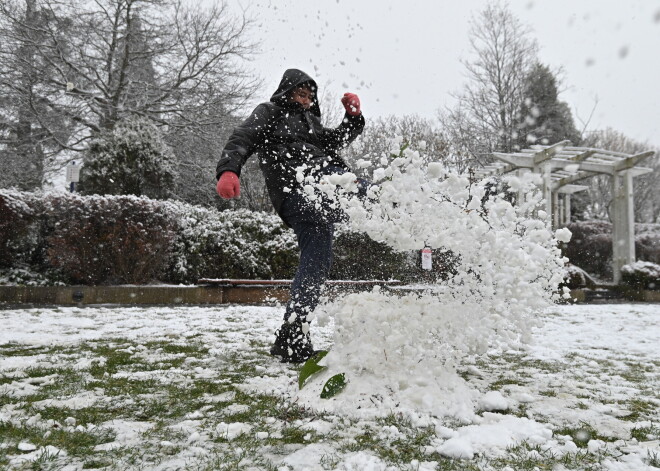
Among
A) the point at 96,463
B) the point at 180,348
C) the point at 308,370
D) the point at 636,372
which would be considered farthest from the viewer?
the point at 180,348

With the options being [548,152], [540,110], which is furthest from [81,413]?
[540,110]

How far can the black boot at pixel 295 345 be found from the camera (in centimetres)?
250

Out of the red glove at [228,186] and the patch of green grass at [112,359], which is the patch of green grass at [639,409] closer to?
the red glove at [228,186]

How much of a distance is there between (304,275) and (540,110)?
18052 mm

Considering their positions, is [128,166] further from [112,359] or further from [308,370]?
[308,370]

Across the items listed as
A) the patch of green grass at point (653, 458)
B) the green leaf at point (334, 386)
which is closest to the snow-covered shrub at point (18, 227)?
the green leaf at point (334, 386)

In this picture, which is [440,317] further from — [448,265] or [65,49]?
[65,49]

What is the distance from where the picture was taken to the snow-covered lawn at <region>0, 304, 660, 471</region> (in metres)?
1.29

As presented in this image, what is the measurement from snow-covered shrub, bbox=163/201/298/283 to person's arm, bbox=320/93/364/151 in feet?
13.4

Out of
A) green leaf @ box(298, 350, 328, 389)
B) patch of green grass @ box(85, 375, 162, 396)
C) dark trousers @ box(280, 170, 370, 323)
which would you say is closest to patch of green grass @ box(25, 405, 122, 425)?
patch of green grass @ box(85, 375, 162, 396)

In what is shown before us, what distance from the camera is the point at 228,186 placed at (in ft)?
7.70

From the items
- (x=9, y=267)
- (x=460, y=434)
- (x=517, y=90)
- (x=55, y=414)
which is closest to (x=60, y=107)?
(x=9, y=267)

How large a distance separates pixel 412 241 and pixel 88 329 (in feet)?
9.21

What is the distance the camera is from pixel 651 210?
2978cm
